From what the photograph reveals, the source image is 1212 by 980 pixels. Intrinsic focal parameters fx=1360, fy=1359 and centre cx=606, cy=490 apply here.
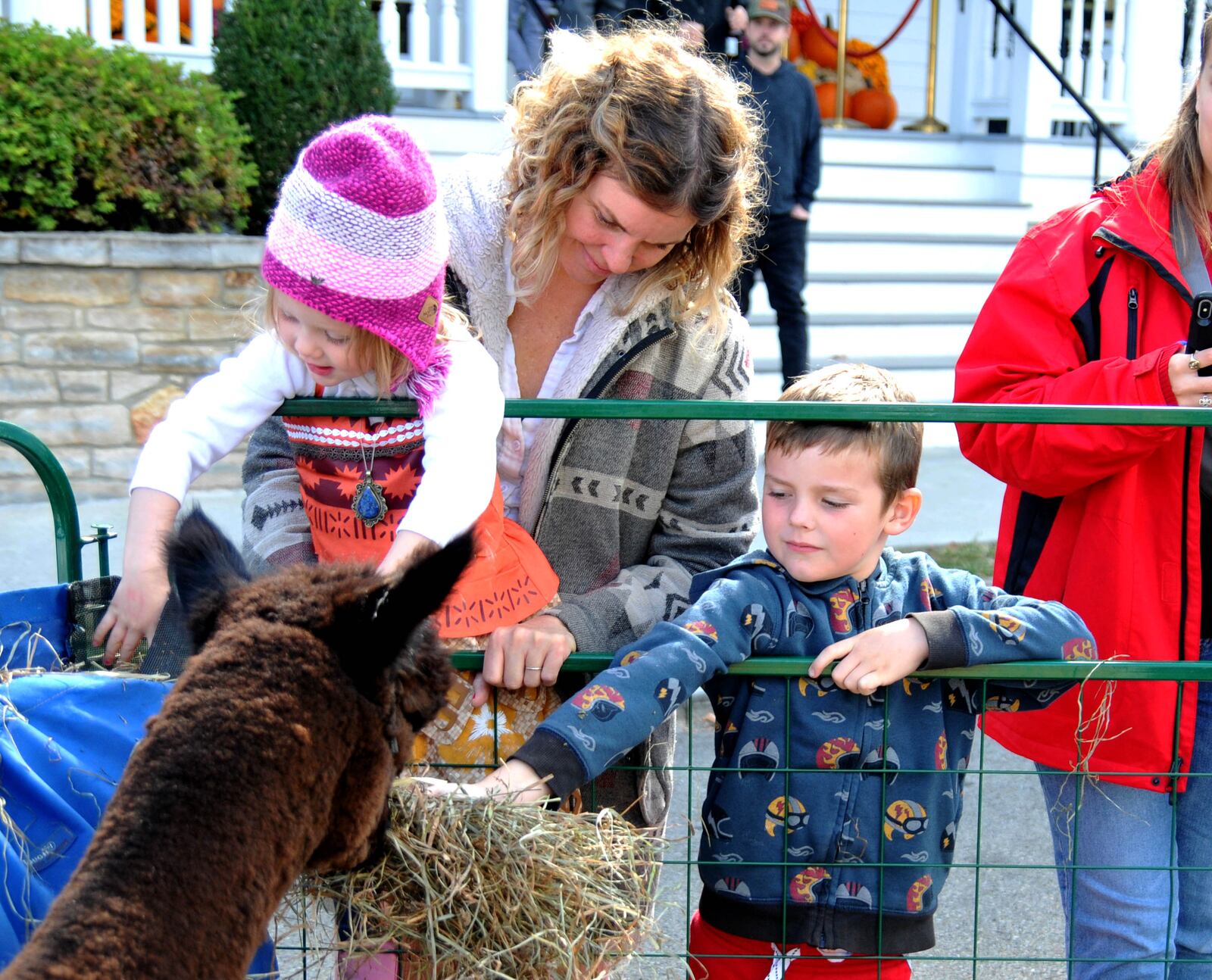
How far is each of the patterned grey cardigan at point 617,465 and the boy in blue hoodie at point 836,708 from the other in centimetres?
16

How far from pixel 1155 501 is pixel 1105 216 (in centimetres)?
57

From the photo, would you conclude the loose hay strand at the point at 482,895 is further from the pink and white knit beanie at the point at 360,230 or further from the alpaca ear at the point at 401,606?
the pink and white knit beanie at the point at 360,230

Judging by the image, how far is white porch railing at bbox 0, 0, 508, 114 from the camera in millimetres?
8094

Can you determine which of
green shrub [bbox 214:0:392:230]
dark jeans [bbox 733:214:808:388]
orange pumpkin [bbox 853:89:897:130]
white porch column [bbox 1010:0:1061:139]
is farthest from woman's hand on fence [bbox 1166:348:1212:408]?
orange pumpkin [bbox 853:89:897:130]

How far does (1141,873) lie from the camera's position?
2.56 m

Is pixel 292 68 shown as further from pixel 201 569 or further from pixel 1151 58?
pixel 1151 58

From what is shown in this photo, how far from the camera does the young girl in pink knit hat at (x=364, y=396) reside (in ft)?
6.84

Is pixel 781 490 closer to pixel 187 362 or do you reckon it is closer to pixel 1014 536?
pixel 1014 536

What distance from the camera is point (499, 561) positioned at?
7.87ft

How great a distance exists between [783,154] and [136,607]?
6516 millimetres

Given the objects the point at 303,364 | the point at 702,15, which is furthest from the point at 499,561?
the point at 702,15

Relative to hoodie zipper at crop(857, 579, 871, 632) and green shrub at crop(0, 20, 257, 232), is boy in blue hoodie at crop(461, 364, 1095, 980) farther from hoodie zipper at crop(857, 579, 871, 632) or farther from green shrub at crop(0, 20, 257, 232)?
green shrub at crop(0, 20, 257, 232)

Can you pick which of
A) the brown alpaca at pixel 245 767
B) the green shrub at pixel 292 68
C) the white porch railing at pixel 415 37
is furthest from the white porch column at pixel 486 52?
the brown alpaca at pixel 245 767

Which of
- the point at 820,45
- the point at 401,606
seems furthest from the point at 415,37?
the point at 401,606
